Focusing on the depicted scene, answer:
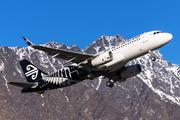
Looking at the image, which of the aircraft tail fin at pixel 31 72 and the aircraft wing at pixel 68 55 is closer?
the aircraft wing at pixel 68 55

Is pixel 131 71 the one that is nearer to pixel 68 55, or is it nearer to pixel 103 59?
pixel 103 59

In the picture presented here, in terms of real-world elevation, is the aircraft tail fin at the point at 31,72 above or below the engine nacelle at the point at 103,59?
above

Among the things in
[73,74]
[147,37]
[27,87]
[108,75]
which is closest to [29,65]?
[27,87]

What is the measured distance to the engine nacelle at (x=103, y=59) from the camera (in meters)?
43.9

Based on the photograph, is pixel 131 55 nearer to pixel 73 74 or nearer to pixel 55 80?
pixel 73 74

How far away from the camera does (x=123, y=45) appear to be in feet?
147

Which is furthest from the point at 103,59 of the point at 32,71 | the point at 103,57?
→ the point at 32,71

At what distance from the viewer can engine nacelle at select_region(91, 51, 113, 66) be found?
144 ft

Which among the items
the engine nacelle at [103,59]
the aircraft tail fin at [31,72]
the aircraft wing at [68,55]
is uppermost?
the aircraft tail fin at [31,72]

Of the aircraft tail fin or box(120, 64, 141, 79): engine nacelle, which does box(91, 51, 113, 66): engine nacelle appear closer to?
box(120, 64, 141, 79): engine nacelle

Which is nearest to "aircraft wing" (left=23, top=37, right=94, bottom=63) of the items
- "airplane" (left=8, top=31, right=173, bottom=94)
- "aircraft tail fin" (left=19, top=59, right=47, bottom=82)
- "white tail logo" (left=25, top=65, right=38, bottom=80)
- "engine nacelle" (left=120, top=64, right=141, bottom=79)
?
"airplane" (left=8, top=31, right=173, bottom=94)

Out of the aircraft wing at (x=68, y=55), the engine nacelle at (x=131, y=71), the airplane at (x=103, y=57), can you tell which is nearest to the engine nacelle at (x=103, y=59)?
the airplane at (x=103, y=57)

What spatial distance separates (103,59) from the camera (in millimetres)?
44000

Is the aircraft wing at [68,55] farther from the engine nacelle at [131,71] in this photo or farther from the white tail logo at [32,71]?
the white tail logo at [32,71]
